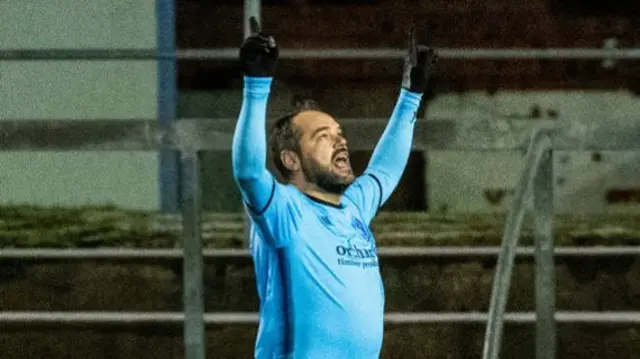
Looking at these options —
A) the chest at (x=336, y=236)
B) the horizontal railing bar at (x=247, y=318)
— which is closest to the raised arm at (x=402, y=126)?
the chest at (x=336, y=236)

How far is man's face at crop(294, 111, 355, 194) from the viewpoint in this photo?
3252 millimetres

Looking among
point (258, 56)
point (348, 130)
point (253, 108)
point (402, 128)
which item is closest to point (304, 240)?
point (253, 108)

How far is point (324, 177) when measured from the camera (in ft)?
10.7

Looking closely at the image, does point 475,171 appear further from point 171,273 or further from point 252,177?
point 252,177

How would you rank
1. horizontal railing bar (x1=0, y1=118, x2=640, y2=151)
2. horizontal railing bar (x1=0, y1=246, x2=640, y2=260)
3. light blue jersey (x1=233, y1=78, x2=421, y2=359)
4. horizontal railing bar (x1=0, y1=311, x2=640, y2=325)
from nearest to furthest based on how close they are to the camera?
1. light blue jersey (x1=233, y1=78, x2=421, y2=359)
2. horizontal railing bar (x1=0, y1=118, x2=640, y2=151)
3. horizontal railing bar (x1=0, y1=311, x2=640, y2=325)
4. horizontal railing bar (x1=0, y1=246, x2=640, y2=260)

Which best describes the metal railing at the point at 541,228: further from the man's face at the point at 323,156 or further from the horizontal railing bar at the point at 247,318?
the man's face at the point at 323,156

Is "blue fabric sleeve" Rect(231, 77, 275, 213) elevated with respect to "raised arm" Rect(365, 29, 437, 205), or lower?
lower

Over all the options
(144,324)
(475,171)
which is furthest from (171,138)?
(475,171)

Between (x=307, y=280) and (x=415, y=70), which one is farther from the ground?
(x=415, y=70)

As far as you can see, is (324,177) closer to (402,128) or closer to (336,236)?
(336,236)

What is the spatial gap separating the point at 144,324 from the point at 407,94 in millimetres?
1907

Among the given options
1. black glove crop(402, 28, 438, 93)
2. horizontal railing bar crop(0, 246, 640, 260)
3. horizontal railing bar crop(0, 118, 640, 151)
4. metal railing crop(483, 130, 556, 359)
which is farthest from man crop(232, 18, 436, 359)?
horizontal railing bar crop(0, 246, 640, 260)

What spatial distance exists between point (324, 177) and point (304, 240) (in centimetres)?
17

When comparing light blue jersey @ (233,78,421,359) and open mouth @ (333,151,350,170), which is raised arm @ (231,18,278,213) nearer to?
light blue jersey @ (233,78,421,359)
